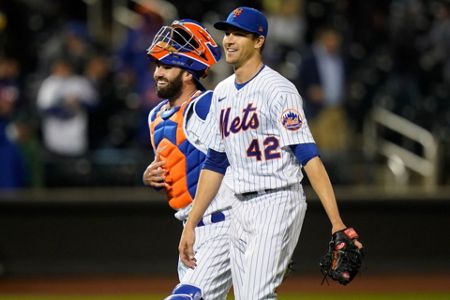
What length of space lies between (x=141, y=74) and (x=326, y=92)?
92.3 inches

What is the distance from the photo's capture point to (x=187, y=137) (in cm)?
579

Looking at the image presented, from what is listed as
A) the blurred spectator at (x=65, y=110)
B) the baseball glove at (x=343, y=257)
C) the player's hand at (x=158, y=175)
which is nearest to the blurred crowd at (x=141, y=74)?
the blurred spectator at (x=65, y=110)

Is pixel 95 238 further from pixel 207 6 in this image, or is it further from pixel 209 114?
pixel 209 114

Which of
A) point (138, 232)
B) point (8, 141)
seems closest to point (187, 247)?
point (8, 141)

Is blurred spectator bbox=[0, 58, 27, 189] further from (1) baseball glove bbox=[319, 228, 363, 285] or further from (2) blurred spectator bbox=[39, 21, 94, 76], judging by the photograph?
(1) baseball glove bbox=[319, 228, 363, 285]

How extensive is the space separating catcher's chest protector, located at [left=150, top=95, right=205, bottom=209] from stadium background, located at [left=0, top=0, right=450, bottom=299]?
5060 millimetres

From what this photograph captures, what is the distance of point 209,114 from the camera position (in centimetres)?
561

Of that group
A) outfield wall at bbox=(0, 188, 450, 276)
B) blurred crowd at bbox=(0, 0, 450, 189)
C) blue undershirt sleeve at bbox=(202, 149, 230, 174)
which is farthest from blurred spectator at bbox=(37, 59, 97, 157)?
blue undershirt sleeve at bbox=(202, 149, 230, 174)

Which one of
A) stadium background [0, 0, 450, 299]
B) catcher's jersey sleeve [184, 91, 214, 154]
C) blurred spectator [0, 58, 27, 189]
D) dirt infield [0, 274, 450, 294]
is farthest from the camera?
stadium background [0, 0, 450, 299]

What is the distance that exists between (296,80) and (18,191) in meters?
3.64

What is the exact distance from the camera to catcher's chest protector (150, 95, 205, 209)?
583 centimetres

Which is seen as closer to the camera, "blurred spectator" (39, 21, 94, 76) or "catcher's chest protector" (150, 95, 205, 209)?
"catcher's chest protector" (150, 95, 205, 209)

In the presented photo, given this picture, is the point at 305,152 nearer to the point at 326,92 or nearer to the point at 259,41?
the point at 259,41

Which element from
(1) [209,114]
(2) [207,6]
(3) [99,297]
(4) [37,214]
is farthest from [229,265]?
(2) [207,6]
